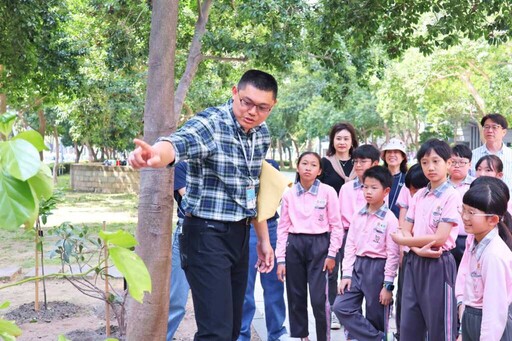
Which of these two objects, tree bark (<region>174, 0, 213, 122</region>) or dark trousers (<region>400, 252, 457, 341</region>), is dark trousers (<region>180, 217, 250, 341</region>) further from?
tree bark (<region>174, 0, 213, 122</region>)

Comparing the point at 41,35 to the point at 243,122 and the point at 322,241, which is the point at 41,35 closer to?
the point at 322,241

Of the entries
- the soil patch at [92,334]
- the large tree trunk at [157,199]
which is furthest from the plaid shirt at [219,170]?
the soil patch at [92,334]

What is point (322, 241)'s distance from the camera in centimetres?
491

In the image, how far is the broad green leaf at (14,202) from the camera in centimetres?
83

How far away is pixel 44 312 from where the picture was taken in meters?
6.43

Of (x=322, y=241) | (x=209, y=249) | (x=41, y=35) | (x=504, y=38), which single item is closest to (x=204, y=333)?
(x=209, y=249)

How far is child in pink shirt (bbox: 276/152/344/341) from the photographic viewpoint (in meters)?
4.89

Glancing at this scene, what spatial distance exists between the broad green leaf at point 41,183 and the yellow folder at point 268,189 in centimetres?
237

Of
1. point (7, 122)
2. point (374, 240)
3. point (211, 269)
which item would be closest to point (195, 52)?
point (374, 240)

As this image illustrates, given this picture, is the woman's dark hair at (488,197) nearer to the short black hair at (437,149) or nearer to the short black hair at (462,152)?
the short black hair at (437,149)

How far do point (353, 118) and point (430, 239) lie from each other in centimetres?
3604

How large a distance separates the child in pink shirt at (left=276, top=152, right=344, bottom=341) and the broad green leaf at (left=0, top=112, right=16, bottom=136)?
398 cm

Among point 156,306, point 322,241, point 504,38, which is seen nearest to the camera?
point 156,306

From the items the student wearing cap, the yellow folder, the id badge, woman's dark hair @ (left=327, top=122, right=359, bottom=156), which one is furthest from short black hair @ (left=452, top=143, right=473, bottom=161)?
the id badge
